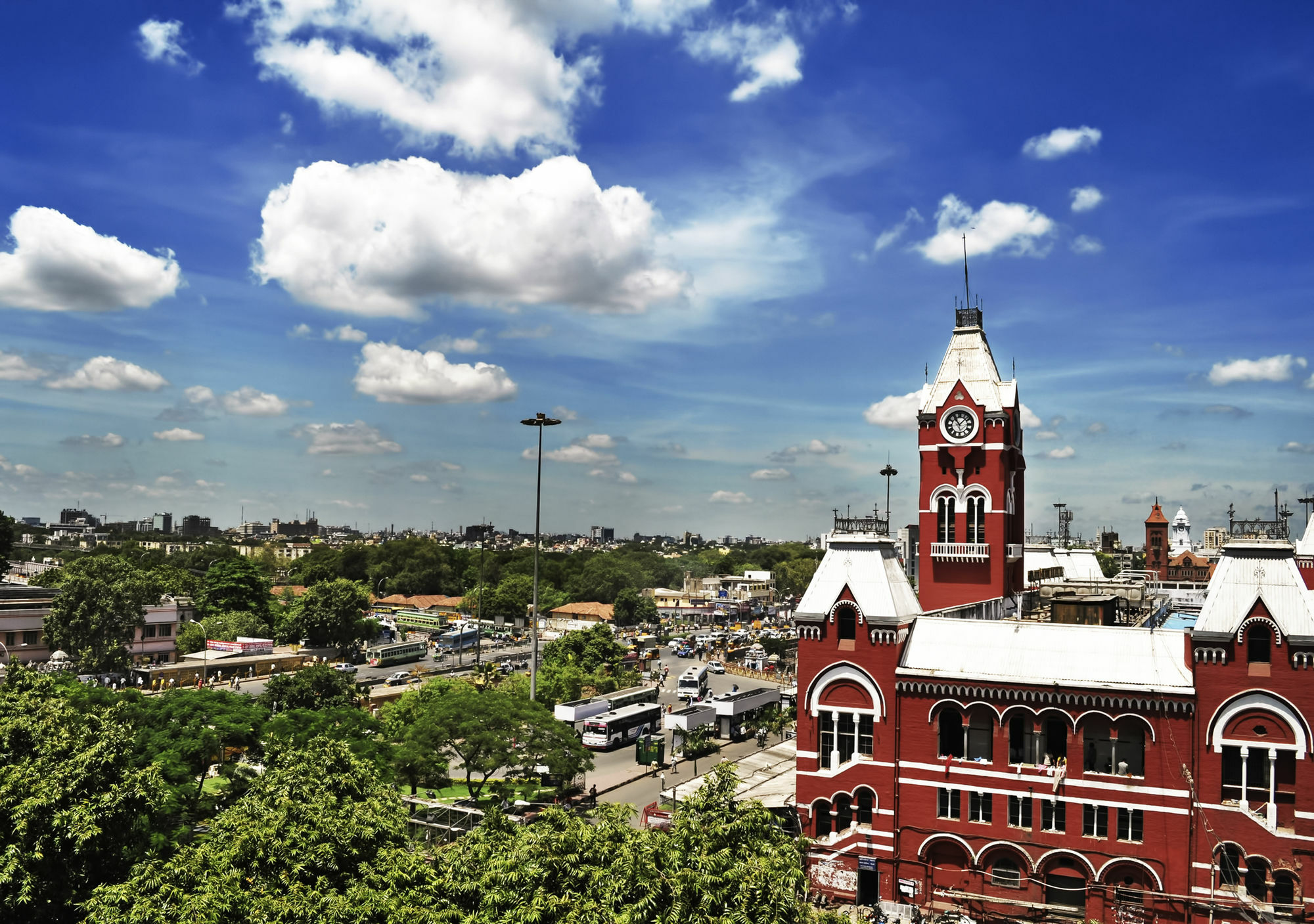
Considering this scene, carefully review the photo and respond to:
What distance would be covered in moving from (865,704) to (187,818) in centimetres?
3076

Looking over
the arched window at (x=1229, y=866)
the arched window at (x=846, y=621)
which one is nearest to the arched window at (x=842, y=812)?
the arched window at (x=846, y=621)

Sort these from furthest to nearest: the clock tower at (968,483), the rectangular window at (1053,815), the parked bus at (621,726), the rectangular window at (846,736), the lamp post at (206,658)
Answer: the lamp post at (206,658) → the parked bus at (621,726) → the clock tower at (968,483) → the rectangular window at (846,736) → the rectangular window at (1053,815)

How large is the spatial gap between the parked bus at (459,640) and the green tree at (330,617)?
13.8 m

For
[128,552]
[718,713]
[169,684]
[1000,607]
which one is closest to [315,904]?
[1000,607]

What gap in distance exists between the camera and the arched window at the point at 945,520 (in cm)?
5275

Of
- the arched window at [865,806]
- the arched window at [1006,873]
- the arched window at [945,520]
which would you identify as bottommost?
the arched window at [1006,873]

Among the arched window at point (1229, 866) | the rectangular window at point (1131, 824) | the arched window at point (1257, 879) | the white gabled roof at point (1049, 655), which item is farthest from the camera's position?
the white gabled roof at point (1049, 655)

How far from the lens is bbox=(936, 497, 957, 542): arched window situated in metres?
52.8

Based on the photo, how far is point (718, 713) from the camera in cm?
7294

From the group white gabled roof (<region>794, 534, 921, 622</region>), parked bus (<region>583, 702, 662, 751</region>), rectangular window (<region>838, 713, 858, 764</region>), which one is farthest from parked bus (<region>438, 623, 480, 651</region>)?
rectangular window (<region>838, 713, 858, 764</region>)

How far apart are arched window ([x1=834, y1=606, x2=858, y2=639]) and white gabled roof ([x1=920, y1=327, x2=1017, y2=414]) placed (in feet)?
53.1

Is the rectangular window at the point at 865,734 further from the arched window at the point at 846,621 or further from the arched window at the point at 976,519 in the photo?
the arched window at the point at 976,519

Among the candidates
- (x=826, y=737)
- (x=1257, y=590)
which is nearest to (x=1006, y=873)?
(x=826, y=737)

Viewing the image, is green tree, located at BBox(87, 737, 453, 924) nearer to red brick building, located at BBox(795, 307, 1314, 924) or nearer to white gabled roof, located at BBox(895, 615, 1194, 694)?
→ red brick building, located at BBox(795, 307, 1314, 924)
